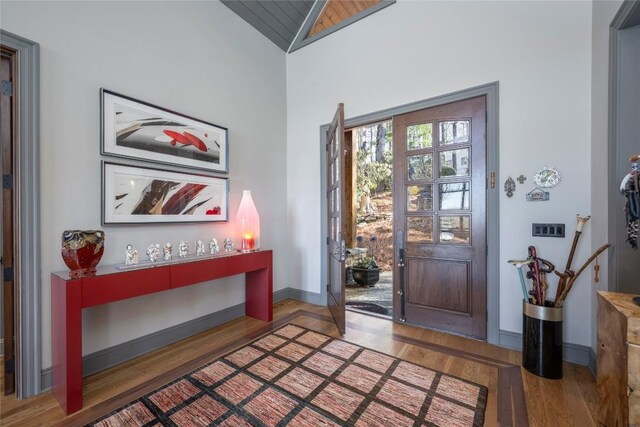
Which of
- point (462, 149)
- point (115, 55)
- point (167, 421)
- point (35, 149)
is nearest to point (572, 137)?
point (462, 149)

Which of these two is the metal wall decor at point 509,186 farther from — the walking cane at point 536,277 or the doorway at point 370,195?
the doorway at point 370,195

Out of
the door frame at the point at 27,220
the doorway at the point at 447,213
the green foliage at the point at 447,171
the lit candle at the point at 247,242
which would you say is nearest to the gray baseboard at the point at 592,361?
the doorway at the point at 447,213

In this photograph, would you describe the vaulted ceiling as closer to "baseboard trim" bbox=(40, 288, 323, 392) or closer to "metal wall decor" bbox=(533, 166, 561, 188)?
"metal wall decor" bbox=(533, 166, 561, 188)

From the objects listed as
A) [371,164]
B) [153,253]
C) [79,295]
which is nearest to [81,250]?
[79,295]

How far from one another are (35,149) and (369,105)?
3024 mm

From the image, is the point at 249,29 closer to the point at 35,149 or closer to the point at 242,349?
the point at 35,149

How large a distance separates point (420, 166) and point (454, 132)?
1.49ft

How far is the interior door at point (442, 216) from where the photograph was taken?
2602mm

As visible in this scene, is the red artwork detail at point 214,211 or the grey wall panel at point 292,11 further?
the grey wall panel at point 292,11

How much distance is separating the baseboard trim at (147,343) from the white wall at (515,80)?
2832 mm

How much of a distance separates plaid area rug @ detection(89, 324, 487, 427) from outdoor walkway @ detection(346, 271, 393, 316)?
1379 mm

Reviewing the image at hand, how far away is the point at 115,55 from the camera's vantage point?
223 cm

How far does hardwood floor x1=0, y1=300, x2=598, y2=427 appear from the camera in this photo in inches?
64.3

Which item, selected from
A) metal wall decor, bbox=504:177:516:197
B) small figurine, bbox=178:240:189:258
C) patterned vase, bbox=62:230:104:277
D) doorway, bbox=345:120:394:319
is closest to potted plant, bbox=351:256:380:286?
doorway, bbox=345:120:394:319
